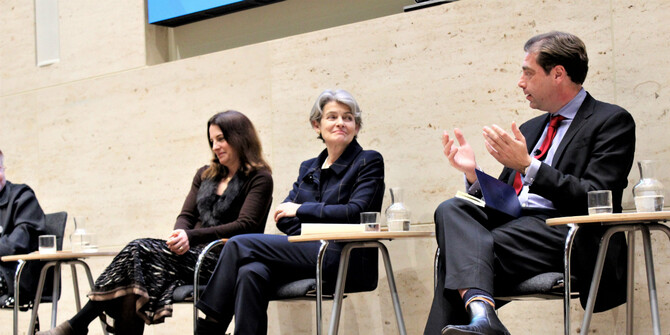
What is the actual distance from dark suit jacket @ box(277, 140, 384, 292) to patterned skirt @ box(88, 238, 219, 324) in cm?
50

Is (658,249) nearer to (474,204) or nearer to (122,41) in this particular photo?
(474,204)

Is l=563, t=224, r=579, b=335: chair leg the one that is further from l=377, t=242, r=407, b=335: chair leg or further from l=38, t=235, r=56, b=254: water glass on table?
l=38, t=235, r=56, b=254: water glass on table

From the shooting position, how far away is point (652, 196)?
117 inches

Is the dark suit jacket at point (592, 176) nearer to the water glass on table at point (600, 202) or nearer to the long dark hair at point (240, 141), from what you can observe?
the water glass on table at point (600, 202)

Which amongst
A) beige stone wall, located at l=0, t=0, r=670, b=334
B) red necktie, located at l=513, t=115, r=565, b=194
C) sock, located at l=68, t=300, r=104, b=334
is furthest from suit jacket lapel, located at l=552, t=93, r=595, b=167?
sock, located at l=68, t=300, r=104, b=334

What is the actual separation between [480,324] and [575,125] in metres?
1.03

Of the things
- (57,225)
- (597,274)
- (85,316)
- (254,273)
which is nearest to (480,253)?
(597,274)

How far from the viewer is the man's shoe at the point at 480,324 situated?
266 centimetres

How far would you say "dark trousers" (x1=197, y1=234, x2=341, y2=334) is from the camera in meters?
3.69

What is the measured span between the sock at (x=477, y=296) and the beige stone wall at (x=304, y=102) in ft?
4.02

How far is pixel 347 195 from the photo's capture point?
403cm

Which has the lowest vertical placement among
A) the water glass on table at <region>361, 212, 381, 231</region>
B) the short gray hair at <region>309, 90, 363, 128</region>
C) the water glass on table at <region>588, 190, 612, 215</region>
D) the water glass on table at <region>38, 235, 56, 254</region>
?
the water glass on table at <region>38, 235, 56, 254</region>

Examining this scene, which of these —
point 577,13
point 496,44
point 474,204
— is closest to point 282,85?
point 496,44

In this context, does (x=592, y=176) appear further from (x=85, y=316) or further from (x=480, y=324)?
(x=85, y=316)
